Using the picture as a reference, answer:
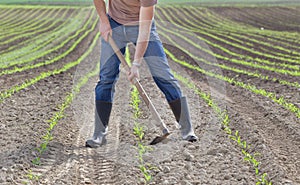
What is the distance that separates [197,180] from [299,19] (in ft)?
86.7

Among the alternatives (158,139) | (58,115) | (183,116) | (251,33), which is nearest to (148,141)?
(158,139)

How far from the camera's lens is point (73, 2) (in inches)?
1767

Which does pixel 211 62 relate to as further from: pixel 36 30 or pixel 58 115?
pixel 36 30

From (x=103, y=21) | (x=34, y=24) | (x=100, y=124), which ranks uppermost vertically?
(x=103, y=21)

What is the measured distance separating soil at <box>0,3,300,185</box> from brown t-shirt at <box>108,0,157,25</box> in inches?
50.3

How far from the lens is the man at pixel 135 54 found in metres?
5.11

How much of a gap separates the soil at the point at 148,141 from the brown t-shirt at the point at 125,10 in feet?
4.19

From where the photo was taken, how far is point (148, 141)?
5570mm

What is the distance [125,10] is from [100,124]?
3.99 ft

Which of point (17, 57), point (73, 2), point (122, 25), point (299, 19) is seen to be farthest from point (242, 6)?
point (122, 25)

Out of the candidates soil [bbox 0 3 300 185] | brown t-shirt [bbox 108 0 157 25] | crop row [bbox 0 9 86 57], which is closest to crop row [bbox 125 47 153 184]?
soil [bbox 0 3 300 185]

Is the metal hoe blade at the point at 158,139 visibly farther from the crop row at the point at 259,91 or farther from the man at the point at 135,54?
the crop row at the point at 259,91

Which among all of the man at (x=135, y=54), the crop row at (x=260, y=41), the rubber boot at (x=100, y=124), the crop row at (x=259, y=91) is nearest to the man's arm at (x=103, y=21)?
the man at (x=135, y=54)

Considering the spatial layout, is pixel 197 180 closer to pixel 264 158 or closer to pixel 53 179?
pixel 264 158
